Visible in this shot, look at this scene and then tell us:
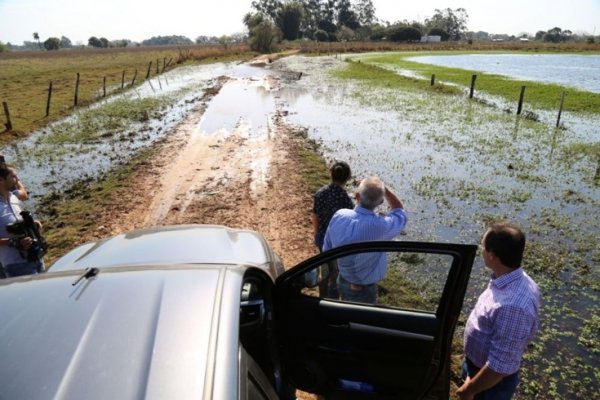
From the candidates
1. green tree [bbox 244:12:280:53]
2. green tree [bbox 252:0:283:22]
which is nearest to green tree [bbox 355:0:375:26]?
green tree [bbox 252:0:283:22]

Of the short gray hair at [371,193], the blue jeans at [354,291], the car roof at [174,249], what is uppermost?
the short gray hair at [371,193]

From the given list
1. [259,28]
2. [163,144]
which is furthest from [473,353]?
[259,28]

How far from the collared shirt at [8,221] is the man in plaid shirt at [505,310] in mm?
4302

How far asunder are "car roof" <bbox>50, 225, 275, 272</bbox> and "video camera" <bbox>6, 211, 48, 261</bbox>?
1.96 feet

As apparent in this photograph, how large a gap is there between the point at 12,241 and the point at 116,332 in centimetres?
292

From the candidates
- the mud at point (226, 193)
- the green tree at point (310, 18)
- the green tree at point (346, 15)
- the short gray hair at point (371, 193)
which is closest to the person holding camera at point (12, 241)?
the mud at point (226, 193)

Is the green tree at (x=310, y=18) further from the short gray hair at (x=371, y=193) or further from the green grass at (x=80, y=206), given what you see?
the short gray hair at (x=371, y=193)

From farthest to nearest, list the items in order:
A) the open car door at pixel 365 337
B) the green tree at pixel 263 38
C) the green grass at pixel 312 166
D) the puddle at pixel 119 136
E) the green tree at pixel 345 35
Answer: the green tree at pixel 345 35, the green tree at pixel 263 38, the puddle at pixel 119 136, the green grass at pixel 312 166, the open car door at pixel 365 337

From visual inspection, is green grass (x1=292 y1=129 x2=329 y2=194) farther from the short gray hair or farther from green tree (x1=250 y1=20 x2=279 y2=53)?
green tree (x1=250 y1=20 x2=279 y2=53)

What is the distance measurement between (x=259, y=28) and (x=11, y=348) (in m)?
65.7

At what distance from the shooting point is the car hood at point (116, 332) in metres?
1.70

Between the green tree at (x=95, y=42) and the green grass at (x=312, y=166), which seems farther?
the green tree at (x=95, y=42)

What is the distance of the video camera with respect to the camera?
13.3ft

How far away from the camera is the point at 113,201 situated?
8188 millimetres
